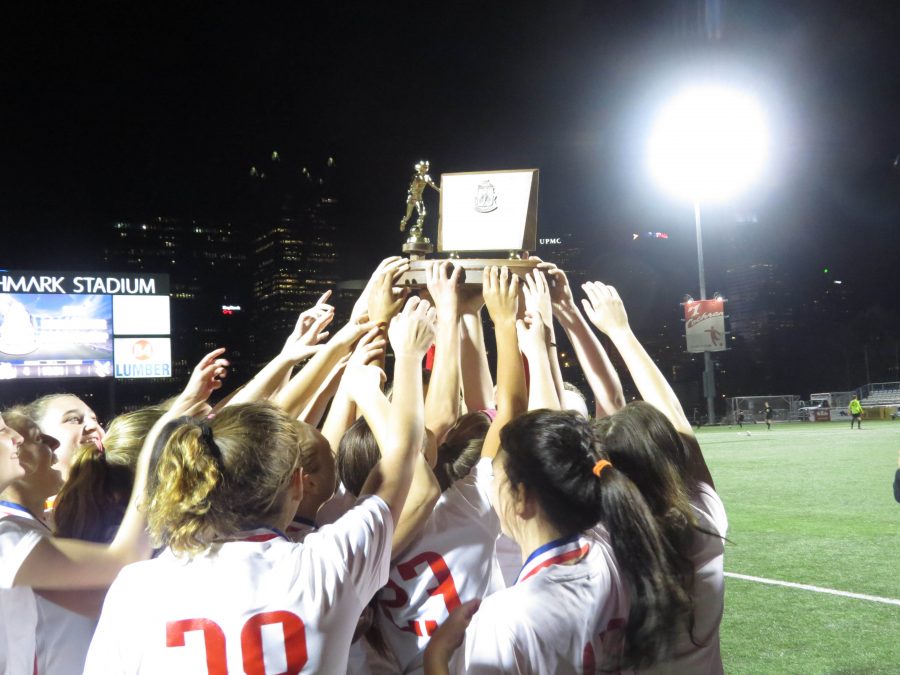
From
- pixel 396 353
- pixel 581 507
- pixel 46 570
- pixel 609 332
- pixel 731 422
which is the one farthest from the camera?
pixel 731 422

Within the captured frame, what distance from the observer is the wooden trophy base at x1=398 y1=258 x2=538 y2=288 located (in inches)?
131

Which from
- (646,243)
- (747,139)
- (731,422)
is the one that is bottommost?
(731,422)

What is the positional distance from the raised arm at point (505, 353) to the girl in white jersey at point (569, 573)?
0.56 meters

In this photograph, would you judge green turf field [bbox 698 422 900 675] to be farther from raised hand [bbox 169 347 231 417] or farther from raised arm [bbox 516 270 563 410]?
raised hand [bbox 169 347 231 417]

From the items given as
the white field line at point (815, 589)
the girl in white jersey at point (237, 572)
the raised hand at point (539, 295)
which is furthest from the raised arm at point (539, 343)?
the white field line at point (815, 589)

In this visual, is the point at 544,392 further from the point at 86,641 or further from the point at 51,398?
the point at 51,398

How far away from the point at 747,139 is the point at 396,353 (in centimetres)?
2720

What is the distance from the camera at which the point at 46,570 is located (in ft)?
7.27

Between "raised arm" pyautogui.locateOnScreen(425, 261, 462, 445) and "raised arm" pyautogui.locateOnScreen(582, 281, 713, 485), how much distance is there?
0.49 meters

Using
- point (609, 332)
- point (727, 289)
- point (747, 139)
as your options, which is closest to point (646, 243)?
point (727, 289)

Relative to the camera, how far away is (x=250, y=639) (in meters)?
1.73

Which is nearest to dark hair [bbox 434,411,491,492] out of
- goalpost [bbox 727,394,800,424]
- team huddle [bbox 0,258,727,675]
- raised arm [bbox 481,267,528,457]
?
team huddle [bbox 0,258,727,675]

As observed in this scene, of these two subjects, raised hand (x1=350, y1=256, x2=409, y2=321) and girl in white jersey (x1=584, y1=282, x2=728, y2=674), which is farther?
raised hand (x1=350, y1=256, x2=409, y2=321)

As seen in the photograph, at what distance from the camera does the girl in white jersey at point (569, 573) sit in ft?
5.77
